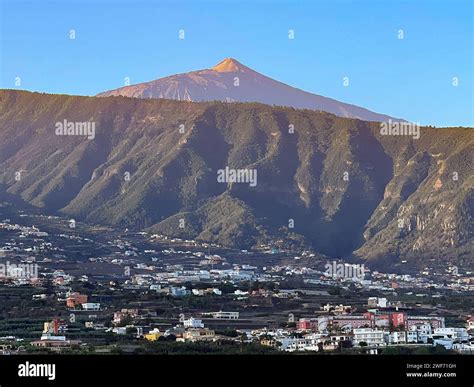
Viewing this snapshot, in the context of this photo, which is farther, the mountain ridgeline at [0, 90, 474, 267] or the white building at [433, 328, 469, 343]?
the mountain ridgeline at [0, 90, 474, 267]

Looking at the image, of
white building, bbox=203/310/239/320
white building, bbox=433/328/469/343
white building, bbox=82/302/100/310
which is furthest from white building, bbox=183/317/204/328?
white building, bbox=433/328/469/343

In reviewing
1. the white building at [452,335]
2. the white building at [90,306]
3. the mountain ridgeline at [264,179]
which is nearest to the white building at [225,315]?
the white building at [90,306]

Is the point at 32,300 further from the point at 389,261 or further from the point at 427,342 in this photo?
the point at 389,261

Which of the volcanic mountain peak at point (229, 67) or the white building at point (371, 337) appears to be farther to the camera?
the volcanic mountain peak at point (229, 67)

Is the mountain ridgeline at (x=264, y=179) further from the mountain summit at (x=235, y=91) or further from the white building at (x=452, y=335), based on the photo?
the white building at (x=452, y=335)

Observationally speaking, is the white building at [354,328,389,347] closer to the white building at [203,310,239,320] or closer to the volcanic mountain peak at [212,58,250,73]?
the white building at [203,310,239,320]

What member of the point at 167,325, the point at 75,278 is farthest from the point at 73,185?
the point at 167,325
